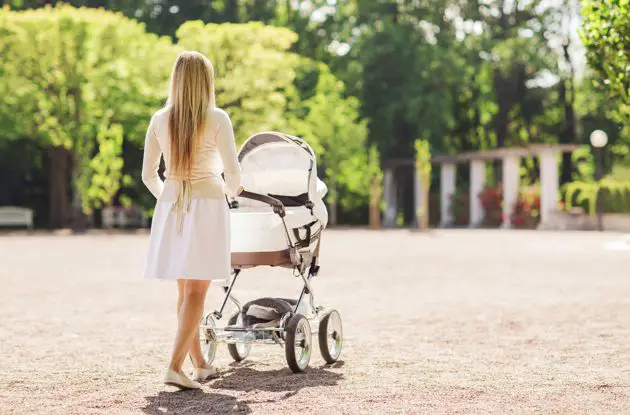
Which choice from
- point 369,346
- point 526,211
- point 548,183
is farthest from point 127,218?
point 369,346

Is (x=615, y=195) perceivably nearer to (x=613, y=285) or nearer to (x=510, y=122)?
(x=510, y=122)

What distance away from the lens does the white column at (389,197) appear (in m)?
56.2

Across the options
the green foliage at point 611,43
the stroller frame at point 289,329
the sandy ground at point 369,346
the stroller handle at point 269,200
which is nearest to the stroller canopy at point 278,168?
the stroller frame at point 289,329

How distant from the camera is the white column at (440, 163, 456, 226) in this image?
51719 mm

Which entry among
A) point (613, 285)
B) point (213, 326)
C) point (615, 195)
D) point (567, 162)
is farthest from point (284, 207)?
point (567, 162)

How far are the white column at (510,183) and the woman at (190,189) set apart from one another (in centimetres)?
4015

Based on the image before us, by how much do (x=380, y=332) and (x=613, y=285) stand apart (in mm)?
6604

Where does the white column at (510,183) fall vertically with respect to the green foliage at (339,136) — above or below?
below

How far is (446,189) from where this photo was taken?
52656mm

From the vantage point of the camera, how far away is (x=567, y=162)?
181 feet

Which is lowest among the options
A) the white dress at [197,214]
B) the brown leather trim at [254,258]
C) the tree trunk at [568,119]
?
the brown leather trim at [254,258]

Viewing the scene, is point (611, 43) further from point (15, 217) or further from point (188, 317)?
point (15, 217)

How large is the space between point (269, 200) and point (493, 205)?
40.7 meters

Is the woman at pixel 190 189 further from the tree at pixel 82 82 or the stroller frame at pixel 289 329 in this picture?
the tree at pixel 82 82
